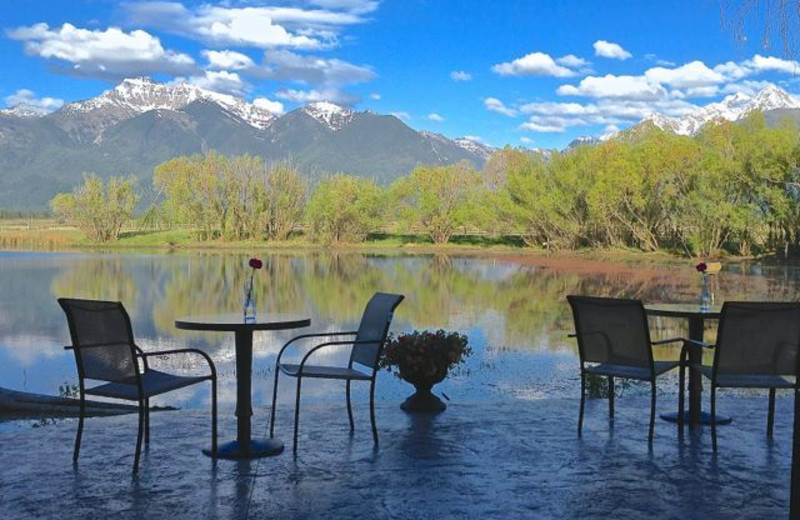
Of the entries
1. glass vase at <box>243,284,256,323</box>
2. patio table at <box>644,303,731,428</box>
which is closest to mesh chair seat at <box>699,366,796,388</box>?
patio table at <box>644,303,731,428</box>

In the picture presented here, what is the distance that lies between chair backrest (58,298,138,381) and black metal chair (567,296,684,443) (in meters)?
2.34

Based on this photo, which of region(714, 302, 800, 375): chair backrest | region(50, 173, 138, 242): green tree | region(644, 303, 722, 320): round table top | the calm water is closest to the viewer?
region(714, 302, 800, 375): chair backrest

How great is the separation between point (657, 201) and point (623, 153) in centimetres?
289

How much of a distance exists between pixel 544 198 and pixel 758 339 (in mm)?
42968

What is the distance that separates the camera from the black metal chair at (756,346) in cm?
450

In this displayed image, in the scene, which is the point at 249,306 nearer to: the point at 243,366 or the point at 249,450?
the point at 243,366

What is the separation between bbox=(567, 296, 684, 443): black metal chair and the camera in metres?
4.75

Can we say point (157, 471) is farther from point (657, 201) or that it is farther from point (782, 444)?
point (657, 201)

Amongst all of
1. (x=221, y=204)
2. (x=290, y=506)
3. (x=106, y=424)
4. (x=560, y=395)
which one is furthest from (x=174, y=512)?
(x=221, y=204)

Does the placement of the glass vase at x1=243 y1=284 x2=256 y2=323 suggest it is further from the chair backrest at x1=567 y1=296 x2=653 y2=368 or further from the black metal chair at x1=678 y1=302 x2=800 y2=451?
the black metal chair at x1=678 y1=302 x2=800 y2=451

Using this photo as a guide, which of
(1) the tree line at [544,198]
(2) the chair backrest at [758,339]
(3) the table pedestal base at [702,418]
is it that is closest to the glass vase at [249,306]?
(2) the chair backrest at [758,339]

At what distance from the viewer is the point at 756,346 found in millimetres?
4562

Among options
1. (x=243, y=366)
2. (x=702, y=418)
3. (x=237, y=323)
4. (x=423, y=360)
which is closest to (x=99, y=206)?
(x=423, y=360)

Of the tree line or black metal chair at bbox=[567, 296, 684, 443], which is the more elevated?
the tree line
